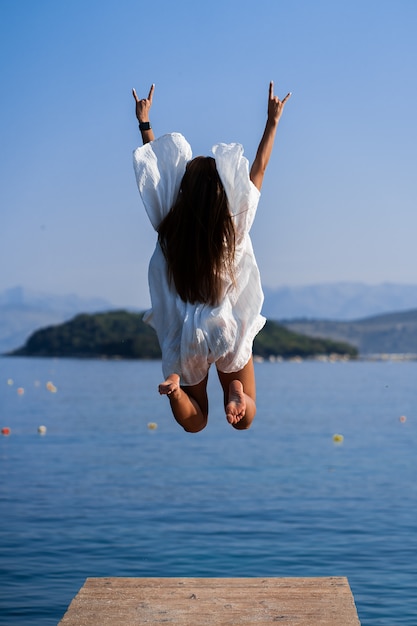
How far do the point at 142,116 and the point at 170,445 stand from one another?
83.7ft

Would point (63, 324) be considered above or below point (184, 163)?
below

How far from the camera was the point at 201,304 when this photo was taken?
214 inches

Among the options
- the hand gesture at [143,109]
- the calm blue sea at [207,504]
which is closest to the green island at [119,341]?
the calm blue sea at [207,504]

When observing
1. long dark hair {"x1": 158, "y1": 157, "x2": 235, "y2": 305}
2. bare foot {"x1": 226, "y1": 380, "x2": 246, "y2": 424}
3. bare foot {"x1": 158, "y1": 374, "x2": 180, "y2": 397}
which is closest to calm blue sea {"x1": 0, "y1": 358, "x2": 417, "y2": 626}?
bare foot {"x1": 226, "y1": 380, "x2": 246, "y2": 424}

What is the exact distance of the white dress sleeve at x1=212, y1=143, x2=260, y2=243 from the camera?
5316 millimetres

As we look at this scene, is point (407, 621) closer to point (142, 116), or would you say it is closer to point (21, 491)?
point (142, 116)

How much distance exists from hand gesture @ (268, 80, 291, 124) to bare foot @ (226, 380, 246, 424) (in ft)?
4.54

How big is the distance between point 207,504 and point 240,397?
1387cm

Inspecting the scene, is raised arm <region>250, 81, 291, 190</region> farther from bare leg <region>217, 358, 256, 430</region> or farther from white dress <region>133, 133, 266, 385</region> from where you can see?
bare leg <region>217, 358, 256, 430</region>

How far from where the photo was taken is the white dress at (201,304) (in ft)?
17.6

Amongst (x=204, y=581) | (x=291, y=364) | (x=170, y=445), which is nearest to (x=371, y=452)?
(x=170, y=445)

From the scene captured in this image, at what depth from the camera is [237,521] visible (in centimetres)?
1692

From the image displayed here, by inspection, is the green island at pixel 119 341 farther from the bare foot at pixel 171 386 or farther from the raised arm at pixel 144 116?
the bare foot at pixel 171 386

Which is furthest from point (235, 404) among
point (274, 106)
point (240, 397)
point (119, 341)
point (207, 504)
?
point (119, 341)
